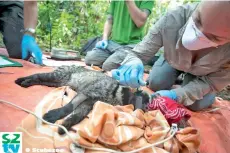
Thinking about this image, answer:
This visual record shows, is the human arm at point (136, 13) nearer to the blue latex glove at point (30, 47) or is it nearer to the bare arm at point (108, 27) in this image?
the bare arm at point (108, 27)

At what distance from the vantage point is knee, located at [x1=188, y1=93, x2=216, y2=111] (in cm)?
233

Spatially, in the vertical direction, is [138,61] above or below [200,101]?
above

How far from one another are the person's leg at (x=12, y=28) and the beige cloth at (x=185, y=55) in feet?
4.81

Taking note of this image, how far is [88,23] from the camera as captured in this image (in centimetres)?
536

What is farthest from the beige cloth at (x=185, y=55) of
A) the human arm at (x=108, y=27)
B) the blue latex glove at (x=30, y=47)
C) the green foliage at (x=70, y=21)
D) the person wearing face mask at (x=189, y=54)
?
the green foliage at (x=70, y=21)

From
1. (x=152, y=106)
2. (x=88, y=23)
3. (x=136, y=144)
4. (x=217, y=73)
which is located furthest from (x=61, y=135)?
(x=88, y=23)

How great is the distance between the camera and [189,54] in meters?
1.93

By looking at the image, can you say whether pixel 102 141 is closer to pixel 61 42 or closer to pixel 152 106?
pixel 152 106

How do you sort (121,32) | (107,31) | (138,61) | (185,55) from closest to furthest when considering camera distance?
(138,61)
(185,55)
(121,32)
(107,31)

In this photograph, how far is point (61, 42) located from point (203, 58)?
11.6 ft

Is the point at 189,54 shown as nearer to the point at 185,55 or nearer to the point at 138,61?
the point at 185,55

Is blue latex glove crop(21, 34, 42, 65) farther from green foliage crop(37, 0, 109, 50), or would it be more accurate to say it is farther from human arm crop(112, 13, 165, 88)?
green foliage crop(37, 0, 109, 50)

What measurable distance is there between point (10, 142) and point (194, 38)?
121 centimetres

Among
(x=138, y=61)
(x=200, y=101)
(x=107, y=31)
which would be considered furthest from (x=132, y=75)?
(x=107, y=31)
